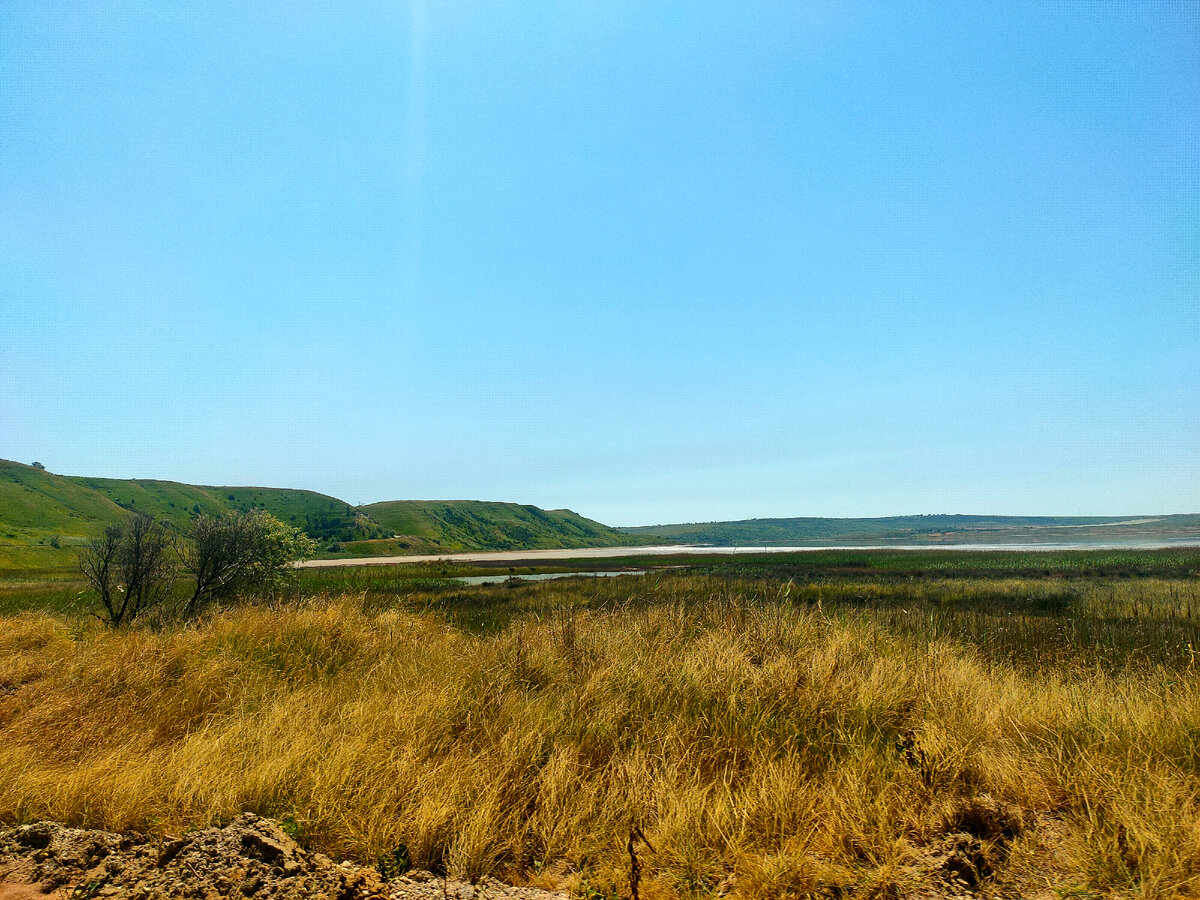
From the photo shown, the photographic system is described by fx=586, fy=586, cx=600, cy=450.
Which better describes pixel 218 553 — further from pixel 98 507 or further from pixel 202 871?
Result: pixel 98 507

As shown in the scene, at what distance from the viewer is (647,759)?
486 centimetres

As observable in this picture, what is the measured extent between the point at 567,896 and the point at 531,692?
3011 millimetres

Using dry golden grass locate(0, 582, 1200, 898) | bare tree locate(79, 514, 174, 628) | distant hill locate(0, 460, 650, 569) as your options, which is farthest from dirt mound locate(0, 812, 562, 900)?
distant hill locate(0, 460, 650, 569)

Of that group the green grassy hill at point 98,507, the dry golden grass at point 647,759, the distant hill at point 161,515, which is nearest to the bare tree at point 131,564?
the dry golden grass at point 647,759

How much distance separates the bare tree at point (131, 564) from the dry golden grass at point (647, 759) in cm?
744

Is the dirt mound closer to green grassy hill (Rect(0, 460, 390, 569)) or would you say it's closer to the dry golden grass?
the dry golden grass

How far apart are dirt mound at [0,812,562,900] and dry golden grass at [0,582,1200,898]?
9.2 inches

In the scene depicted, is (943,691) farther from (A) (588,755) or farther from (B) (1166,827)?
(A) (588,755)

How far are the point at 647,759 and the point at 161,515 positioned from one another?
125 metres

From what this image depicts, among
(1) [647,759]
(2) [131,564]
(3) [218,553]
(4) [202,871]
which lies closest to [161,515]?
(3) [218,553]

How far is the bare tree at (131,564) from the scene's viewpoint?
45.6 ft

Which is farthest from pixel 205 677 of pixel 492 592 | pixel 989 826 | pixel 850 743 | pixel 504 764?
pixel 492 592

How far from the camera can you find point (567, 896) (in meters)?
3.44

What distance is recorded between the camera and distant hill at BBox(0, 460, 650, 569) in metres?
98.4
